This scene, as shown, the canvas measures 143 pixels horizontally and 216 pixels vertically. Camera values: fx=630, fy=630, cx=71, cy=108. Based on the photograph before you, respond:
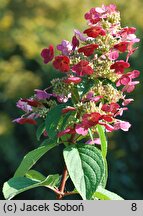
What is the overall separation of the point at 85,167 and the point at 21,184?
0.13 metres

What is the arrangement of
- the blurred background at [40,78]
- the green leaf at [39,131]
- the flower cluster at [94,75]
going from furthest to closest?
the blurred background at [40,78]
the green leaf at [39,131]
the flower cluster at [94,75]

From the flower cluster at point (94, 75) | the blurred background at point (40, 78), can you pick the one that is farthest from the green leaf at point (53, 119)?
the blurred background at point (40, 78)

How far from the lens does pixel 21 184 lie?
3.99 feet

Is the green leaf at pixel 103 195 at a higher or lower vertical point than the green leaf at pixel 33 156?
lower

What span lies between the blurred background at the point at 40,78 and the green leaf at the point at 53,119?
5.95 ft

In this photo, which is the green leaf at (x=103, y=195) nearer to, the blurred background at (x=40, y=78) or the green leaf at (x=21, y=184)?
the green leaf at (x=21, y=184)

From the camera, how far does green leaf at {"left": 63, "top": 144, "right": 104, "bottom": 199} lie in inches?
46.5

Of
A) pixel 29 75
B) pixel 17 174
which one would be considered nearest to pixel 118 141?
pixel 29 75

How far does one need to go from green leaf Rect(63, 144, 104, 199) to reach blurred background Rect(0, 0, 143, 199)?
178cm

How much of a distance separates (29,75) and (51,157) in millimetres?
488

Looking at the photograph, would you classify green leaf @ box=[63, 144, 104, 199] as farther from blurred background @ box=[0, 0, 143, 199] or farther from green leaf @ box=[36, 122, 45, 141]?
blurred background @ box=[0, 0, 143, 199]

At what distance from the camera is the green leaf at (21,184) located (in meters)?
1.17

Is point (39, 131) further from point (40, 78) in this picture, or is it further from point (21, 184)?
point (40, 78)

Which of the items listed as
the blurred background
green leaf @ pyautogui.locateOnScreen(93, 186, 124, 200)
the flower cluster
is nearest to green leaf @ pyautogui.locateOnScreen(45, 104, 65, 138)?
the flower cluster
